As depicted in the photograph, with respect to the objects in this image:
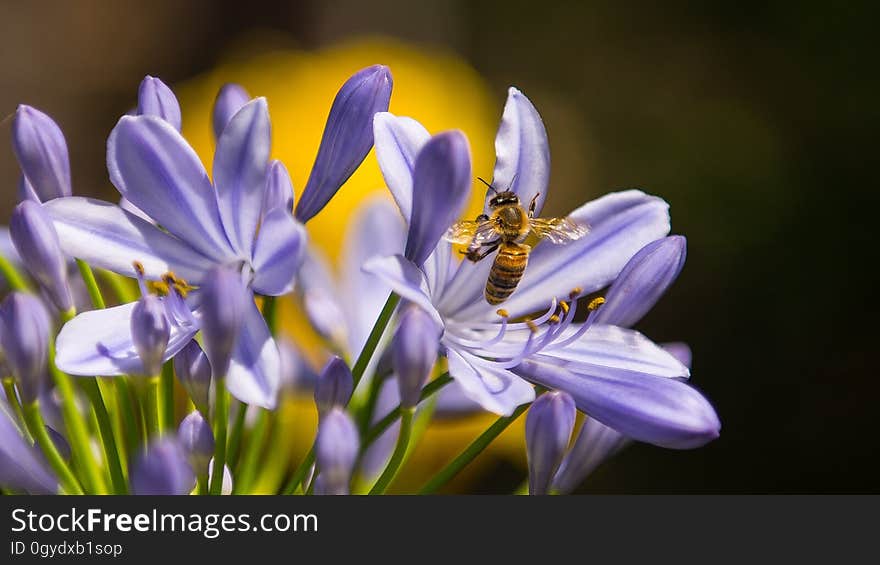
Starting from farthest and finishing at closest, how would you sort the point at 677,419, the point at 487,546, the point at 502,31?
the point at 502,31, the point at 487,546, the point at 677,419

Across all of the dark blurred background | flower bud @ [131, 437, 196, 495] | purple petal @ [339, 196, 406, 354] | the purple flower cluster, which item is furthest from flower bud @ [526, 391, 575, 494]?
the dark blurred background

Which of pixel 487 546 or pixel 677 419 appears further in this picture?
pixel 487 546

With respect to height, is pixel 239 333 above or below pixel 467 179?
below

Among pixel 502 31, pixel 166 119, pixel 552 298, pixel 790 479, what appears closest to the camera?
pixel 166 119

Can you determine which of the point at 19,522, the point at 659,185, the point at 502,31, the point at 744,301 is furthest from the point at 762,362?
the point at 19,522

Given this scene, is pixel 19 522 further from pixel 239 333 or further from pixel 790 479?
pixel 790 479

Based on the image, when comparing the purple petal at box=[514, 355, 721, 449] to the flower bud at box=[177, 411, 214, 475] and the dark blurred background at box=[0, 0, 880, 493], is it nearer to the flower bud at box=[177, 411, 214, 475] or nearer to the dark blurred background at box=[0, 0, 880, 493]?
the flower bud at box=[177, 411, 214, 475]

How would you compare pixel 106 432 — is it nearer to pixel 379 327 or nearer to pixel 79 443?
pixel 79 443
